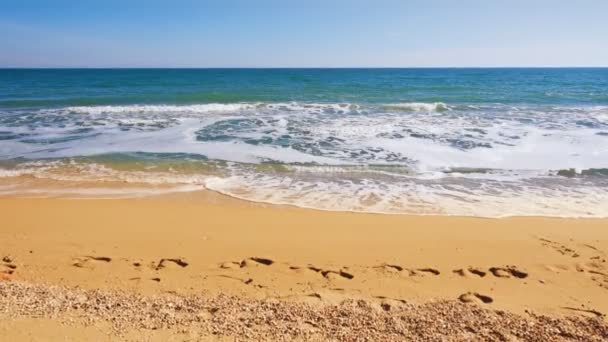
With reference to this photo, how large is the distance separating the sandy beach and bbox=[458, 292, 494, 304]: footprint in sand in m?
0.01

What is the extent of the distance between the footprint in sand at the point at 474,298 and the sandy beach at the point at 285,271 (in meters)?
0.01

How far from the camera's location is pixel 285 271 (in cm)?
462

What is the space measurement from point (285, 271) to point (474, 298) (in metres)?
1.96

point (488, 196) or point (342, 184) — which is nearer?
point (488, 196)

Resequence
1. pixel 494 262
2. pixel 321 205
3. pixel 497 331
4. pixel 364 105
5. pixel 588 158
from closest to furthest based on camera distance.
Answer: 1. pixel 497 331
2. pixel 494 262
3. pixel 321 205
4. pixel 588 158
5. pixel 364 105

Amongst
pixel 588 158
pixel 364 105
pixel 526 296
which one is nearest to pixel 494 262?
pixel 526 296

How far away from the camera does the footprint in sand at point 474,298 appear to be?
3986mm

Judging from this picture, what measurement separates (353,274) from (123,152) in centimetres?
850

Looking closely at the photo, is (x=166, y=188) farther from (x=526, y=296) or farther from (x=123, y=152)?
(x=526, y=296)

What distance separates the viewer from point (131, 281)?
14.0ft

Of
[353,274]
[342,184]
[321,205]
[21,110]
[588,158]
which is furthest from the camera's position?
[21,110]

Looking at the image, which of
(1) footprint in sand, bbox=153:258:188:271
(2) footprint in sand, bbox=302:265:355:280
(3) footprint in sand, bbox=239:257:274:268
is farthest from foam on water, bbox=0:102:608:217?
(1) footprint in sand, bbox=153:258:188:271

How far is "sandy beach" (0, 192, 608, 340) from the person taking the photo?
3406 mm

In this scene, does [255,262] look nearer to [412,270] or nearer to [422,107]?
[412,270]
